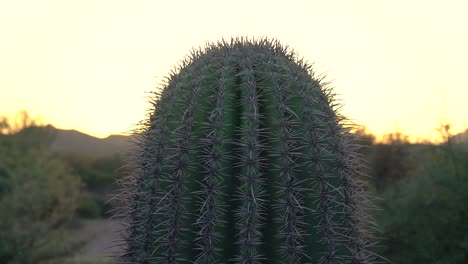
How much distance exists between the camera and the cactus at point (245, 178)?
2920 mm

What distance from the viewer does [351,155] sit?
3.29m

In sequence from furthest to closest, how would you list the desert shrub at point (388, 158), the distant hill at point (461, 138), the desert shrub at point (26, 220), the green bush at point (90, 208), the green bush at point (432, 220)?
the green bush at point (90, 208) → the desert shrub at point (388, 158) → the distant hill at point (461, 138) → the desert shrub at point (26, 220) → the green bush at point (432, 220)

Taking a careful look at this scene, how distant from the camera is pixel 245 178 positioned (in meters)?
2.91

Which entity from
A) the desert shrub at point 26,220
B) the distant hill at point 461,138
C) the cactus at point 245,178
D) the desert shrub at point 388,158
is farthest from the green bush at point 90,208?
the cactus at point 245,178

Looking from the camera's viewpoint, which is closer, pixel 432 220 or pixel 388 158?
pixel 432 220

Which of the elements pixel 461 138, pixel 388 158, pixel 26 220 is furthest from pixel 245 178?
pixel 388 158

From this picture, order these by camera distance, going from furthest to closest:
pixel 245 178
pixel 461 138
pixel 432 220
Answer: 1. pixel 461 138
2. pixel 432 220
3. pixel 245 178

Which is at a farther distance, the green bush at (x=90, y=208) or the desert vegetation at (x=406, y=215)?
the green bush at (x=90, y=208)

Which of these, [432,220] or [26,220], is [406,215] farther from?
[26,220]

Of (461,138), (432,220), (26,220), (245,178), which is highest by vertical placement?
(461,138)

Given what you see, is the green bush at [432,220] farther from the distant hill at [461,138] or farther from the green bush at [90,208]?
the green bush at [90,208]

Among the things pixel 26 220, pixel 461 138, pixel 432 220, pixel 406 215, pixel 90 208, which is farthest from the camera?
pixel 90 208

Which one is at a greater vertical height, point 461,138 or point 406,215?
point 461,138

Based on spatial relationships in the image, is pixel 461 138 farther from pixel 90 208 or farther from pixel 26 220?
pixel 90 208
